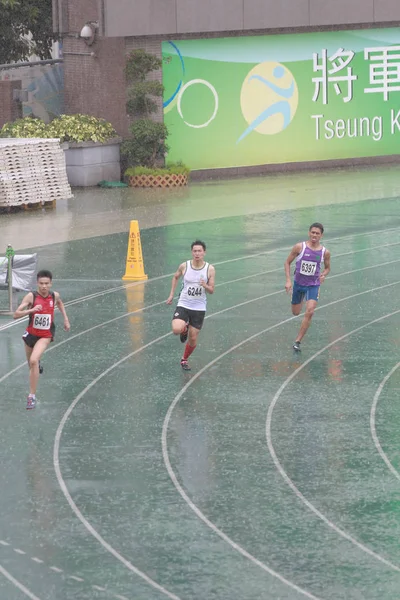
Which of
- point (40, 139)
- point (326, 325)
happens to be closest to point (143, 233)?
point (40, 139)

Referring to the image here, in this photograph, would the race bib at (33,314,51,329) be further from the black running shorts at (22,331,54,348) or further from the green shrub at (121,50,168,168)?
the green shrub at (121,50,168,168)

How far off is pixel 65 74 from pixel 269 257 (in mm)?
15845

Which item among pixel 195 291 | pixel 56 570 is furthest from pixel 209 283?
pixel 56 570

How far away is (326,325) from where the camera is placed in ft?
66.2

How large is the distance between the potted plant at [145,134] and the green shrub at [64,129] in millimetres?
965

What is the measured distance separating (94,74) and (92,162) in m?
3.01

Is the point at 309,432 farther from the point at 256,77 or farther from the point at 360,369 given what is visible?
the point at 256,77

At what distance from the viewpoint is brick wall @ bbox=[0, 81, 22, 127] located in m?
39.2

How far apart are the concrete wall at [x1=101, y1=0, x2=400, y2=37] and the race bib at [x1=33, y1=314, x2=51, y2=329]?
23.7m

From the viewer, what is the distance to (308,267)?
18.7 metres

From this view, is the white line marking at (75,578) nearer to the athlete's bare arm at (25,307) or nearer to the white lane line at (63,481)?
the white lane line at (63,481)

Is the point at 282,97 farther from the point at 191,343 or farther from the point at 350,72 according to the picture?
the point at 191,343

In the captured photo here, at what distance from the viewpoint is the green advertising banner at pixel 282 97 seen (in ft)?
130

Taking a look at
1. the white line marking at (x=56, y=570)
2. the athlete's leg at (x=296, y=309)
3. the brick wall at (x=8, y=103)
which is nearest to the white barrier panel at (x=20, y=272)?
the athlete's leg at (x=296, y=309)
